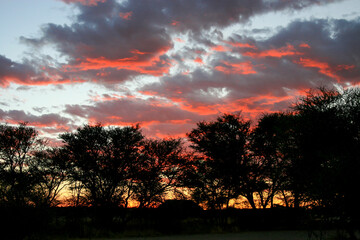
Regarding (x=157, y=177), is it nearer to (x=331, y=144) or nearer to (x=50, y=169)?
(x=50, y=169)

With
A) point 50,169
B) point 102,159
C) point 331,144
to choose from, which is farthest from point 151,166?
point 331,144

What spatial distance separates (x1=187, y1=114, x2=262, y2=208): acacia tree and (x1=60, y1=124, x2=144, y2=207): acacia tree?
8846 mm

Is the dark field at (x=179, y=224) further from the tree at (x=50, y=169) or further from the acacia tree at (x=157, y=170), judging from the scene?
the tree at (x=50, y=169)

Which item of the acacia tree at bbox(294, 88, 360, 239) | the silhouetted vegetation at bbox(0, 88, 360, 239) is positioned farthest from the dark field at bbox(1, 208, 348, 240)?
the acacia tree at bbox(294, 88, 360, 239)

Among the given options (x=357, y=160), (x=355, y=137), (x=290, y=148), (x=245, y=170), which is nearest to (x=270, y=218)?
(x=245, y=170)

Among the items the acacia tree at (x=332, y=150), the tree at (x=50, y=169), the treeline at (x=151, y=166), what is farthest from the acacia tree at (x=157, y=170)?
the acacia tree at (x=332, y=150)

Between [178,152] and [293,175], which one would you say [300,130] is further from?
[178,152]

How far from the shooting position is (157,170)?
39.5m

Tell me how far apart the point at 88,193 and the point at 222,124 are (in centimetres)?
1875

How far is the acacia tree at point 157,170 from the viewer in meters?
37.6

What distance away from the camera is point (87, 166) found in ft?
122

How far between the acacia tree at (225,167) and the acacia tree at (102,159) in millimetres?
8846

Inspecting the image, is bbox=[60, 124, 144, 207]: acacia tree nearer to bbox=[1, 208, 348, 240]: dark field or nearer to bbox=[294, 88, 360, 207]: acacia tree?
bbox=[1, 208, 348, 240]: dark field

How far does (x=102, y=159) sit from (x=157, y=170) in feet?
22.1
